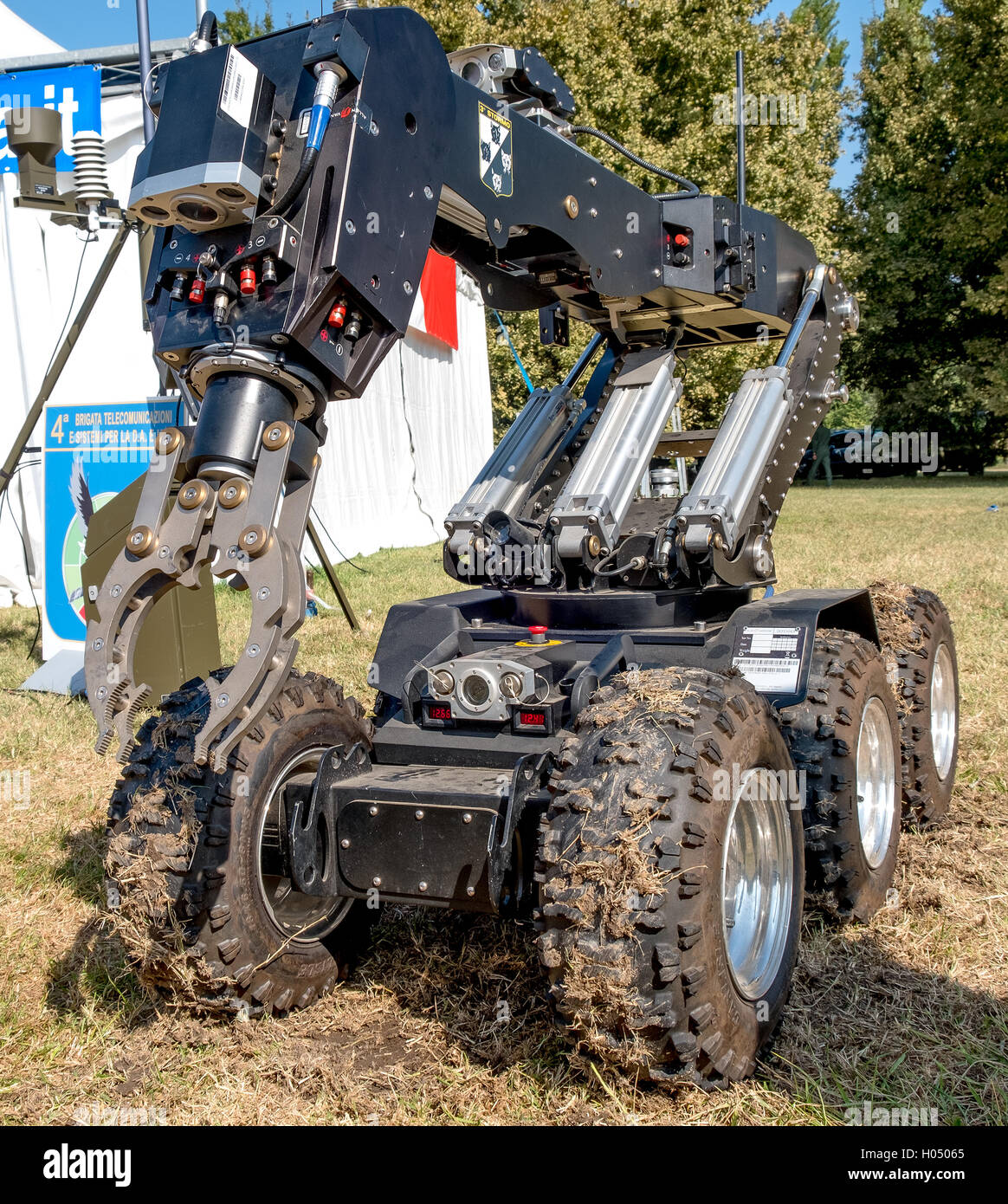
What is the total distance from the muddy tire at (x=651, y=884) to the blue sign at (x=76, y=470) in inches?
224

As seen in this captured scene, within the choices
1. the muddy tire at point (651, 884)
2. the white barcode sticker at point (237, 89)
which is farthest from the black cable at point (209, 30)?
the muddy tire at point (651, 884)

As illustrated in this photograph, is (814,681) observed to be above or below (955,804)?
above

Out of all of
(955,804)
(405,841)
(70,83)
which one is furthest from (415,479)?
(405,841)

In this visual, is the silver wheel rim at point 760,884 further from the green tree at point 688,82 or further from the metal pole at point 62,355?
the green tree at point 688,82

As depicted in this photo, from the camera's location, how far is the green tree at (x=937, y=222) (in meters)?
29.0

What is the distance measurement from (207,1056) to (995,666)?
6143mm

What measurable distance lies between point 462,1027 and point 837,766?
156cm

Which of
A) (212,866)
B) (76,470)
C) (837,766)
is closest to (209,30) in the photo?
(212,866)

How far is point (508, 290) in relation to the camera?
3596 mm

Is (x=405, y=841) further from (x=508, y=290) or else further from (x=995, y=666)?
(x=995, y=666)

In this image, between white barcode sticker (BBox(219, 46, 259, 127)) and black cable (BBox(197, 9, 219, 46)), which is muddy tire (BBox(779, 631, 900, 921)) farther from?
black cable (BBox(197, 9, 219, 46))

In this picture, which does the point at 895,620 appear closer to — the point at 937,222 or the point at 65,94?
the point at 65,94

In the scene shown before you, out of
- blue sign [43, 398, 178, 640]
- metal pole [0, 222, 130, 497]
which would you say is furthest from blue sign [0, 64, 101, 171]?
blue sign [43, 398, 178, 640]

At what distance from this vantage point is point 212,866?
3012 mm
